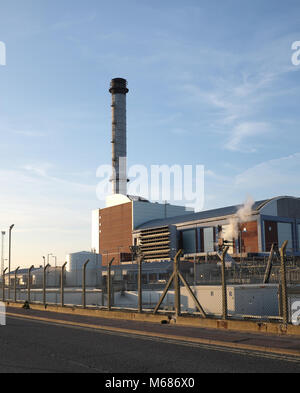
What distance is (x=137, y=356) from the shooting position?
11141 mm

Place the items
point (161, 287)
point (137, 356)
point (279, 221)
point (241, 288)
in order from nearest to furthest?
point (137, 356) < point (241, 288) < point (161, 287) < point (279, 221)

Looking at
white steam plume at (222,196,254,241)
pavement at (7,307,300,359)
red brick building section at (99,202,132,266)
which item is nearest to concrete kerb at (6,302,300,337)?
pavement at (7,307,300,359)

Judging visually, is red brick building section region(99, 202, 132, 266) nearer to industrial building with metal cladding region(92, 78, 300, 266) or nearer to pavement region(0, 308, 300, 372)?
industrial building with metal cladding region(92, 78, 300, 266)

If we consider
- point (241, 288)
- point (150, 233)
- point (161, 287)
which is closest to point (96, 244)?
point (150, 233)

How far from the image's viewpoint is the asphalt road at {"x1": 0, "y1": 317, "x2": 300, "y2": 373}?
9.48m

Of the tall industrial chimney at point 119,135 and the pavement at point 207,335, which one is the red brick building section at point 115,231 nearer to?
the tall industrial chimney at point 119,135

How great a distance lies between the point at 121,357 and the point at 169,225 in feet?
347

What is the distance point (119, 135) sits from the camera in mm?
127188

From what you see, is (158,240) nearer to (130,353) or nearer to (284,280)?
(284,280)

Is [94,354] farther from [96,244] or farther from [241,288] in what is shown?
[96,244]

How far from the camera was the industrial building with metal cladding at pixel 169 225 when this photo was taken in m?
98.1

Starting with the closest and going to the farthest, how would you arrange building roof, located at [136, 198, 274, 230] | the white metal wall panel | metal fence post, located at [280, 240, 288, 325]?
metal fence post, located at [280, 240, 288, 325], the white metal wall panel, building roof, located at [136, 198, 274, 230]

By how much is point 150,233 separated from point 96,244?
23775 millimetres

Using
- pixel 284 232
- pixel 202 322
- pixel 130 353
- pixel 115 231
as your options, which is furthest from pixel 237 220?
pixel 130 353
